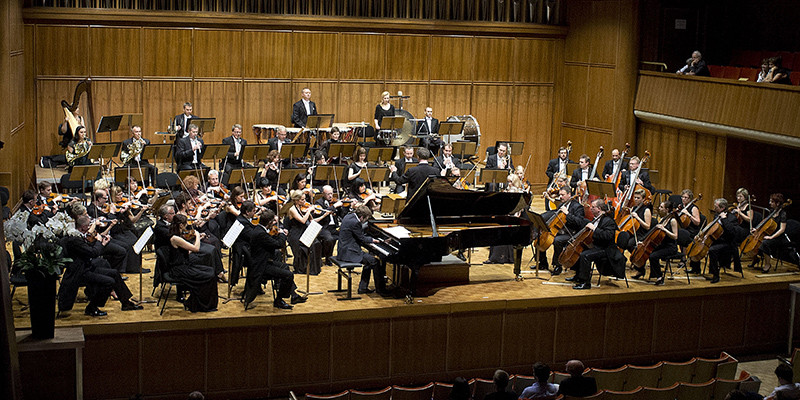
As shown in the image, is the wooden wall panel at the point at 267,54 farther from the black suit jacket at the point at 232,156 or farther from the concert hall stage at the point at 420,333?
the concert hall stage at the point at 420,333

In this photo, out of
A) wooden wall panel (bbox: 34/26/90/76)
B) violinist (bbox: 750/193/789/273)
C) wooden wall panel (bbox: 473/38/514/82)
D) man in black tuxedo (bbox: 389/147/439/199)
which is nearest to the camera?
violinist (bbox: 750/193/789/273)

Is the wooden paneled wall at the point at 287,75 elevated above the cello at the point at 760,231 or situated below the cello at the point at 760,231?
above

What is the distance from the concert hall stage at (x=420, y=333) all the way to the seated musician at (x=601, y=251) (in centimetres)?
24

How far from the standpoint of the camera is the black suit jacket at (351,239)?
10.5 m

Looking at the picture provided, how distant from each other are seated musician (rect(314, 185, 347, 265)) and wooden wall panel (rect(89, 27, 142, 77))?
18.6 ft

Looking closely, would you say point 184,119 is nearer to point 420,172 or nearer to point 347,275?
point 420,172

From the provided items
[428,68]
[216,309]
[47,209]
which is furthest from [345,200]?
[428,68]

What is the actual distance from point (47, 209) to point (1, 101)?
2.97 metres

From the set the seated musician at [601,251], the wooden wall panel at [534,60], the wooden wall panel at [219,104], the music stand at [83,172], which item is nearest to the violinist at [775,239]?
the seated musician at [601,251]

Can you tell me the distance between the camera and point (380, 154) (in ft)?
44.5

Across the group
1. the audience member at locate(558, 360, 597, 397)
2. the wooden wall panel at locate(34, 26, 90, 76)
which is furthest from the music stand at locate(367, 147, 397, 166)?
the audience member at locate(558, 360, 597, 397)

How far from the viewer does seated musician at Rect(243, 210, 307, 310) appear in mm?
9805

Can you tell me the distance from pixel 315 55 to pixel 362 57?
86 centimetres

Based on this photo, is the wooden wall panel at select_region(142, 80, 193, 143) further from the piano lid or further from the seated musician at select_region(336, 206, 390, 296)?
the piano lid
